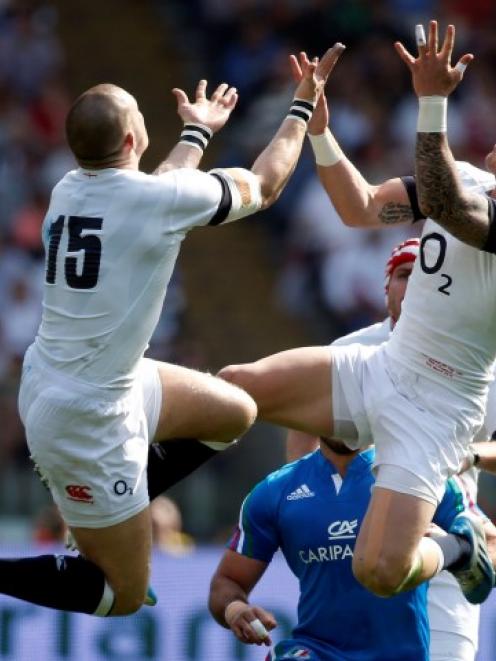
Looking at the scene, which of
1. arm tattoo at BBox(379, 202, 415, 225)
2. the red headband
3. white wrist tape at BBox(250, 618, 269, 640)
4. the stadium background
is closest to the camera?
white wrist tape at BBox(250, 618, 269, 640)

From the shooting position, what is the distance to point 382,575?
6.25 metres

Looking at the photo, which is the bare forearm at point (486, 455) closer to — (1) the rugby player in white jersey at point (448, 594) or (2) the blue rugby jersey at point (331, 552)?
(1) the rugby player in white jersey at point (448, 594)

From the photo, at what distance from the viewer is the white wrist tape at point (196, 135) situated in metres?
6.57

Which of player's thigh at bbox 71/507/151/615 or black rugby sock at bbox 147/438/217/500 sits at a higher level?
black rugby sock at bbox 147/438/217/500

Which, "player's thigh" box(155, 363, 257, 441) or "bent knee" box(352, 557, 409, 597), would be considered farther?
"player's thigh" box(155, 363, 257, 441)

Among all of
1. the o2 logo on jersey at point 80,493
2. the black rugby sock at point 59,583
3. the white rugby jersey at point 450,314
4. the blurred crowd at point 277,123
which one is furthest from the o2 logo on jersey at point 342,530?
the blurred crowd at point 277,123

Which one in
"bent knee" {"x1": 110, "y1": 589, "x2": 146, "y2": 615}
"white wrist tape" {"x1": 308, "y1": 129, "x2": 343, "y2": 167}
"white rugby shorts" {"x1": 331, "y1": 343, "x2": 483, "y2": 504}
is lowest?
"bent knee" {"x1": 110, "y1": 589, "x2": 146, "y2": 615}

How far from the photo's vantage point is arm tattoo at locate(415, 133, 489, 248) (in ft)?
20.7

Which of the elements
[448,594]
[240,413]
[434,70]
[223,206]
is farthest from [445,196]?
[448,594]

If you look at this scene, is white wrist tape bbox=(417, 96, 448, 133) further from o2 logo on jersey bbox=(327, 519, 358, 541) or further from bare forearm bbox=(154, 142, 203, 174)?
o2 logo on jersey bbox=(327, 519, 358, 541)

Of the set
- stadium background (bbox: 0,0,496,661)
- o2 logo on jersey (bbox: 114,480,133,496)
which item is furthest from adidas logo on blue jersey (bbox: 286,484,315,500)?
stadium background (bbox: 0,0,496,661)

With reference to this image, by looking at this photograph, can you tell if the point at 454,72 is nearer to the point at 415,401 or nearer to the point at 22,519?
the point at 415,401

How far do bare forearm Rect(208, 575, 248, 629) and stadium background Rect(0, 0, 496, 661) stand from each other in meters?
4.22

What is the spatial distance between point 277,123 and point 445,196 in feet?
24.1
